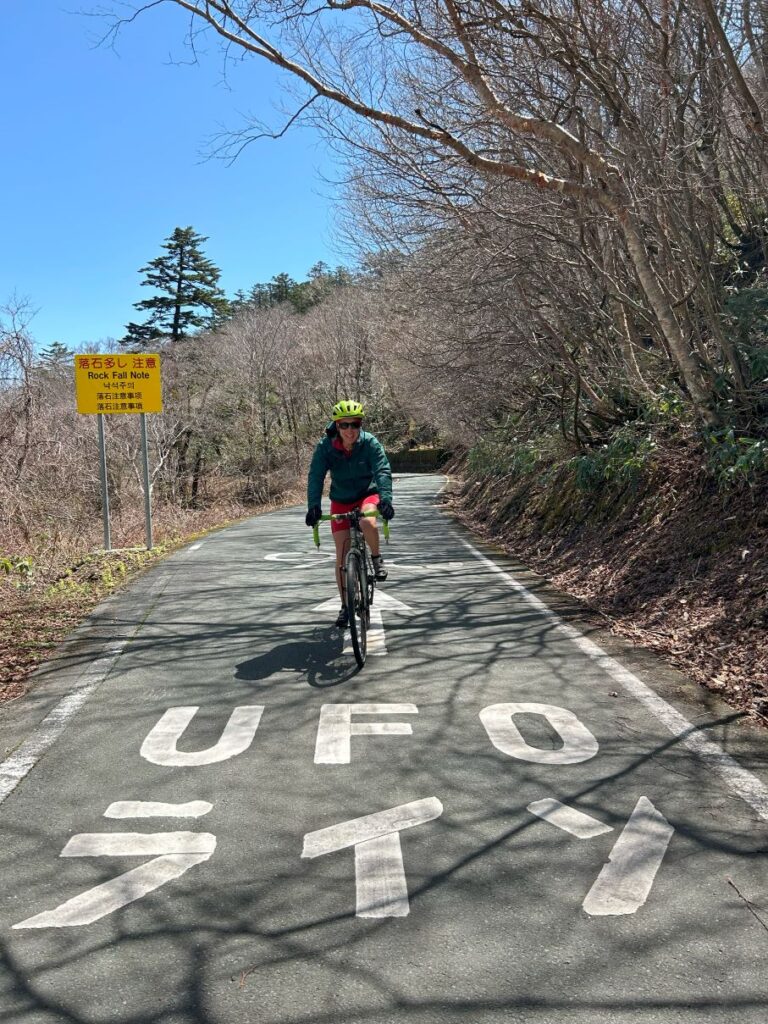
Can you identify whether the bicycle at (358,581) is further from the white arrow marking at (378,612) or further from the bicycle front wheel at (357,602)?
the white arrow marking at (378,612)

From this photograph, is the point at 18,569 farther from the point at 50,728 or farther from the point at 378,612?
the point at 50,728

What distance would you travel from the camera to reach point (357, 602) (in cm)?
656

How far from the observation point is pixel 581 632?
24.9ft

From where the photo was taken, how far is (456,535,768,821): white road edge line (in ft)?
13.3

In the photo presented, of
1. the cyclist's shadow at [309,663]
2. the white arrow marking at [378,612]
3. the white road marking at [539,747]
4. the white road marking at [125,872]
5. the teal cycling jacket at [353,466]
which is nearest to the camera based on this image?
the white road marking at [125,872]

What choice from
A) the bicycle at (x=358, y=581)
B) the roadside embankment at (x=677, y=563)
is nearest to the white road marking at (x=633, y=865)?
the roadside embankment at (x=677, y=563)

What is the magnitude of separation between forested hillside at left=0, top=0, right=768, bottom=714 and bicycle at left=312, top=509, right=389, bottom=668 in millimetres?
2645

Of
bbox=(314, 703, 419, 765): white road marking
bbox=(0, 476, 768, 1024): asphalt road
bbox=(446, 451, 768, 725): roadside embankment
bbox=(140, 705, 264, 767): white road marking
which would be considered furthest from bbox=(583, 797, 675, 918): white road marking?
bbox=(140, 705, 264, 767): white road marking

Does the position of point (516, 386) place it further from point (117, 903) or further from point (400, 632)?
point (117, 903)

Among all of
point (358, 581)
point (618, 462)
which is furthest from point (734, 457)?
point (358, 581)

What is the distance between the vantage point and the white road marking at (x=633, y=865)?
10.1 feet

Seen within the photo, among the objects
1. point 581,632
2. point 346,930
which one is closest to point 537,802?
point 346,930

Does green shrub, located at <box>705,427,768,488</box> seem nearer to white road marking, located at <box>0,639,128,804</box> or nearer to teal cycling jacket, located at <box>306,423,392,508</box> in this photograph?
teal cycling jacket, located at <box>306,423,392,508</box>

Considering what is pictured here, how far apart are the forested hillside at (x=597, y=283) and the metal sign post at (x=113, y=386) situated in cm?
103
